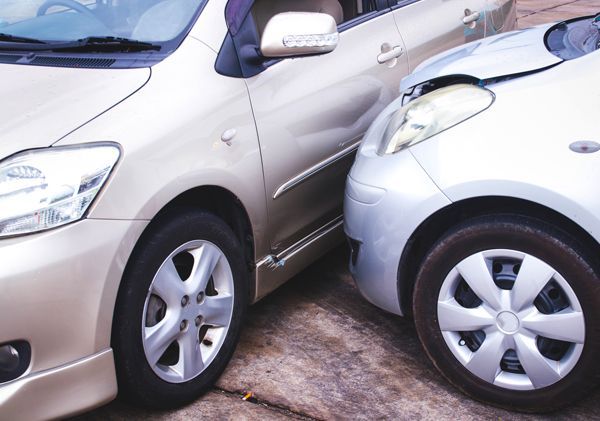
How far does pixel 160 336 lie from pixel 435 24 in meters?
2.47

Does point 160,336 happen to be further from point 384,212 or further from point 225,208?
point 384,212

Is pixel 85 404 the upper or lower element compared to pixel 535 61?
lower

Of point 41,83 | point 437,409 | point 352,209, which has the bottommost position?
point 437,409

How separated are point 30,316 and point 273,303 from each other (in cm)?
155

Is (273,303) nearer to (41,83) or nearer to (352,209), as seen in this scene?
(352,209)

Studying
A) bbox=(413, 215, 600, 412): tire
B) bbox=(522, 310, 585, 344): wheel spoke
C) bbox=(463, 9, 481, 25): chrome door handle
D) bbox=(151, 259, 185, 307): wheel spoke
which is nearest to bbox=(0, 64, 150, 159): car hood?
bbox=(151, 259, 185, 307): wheel spoke

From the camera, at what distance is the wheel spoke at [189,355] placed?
2695mm

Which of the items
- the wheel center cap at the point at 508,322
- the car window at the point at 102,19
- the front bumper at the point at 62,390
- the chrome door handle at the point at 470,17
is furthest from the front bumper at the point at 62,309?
the chrome door handle at the point at 470,17

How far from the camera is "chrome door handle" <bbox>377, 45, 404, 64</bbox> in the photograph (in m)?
3.71

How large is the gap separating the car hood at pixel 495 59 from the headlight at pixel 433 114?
0.12 metres

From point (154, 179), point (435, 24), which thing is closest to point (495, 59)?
point (435, 24)

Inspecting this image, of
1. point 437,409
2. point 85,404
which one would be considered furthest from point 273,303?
point 85,404

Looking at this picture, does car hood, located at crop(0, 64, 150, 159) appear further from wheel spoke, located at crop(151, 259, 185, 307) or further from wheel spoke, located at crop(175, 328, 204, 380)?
wheel spoke, located at crop(175, 328, 204, 380)

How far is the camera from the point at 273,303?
3.61 meters
